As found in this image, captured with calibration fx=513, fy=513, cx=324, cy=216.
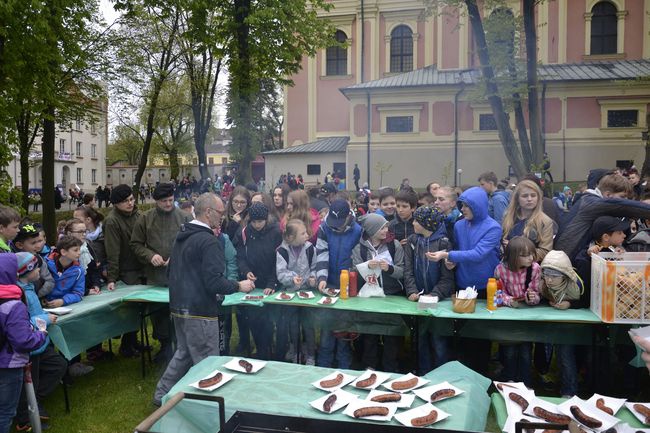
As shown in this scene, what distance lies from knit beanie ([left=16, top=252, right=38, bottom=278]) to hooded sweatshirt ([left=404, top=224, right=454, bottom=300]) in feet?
11.4

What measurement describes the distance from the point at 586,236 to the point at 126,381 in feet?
16.9

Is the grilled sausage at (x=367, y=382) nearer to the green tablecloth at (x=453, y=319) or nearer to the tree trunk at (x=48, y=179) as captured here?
the green tablecloth at (x=453, y=319)

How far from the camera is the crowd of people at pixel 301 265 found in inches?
180

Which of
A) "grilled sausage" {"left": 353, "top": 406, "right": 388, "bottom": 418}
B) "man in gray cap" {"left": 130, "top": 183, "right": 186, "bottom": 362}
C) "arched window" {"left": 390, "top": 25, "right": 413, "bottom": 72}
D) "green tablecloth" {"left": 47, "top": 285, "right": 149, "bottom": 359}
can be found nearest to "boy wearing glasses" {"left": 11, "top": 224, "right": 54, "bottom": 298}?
"green tablecloth" {"left": 47, "top": 285, "right": 149, "bottom": 359}

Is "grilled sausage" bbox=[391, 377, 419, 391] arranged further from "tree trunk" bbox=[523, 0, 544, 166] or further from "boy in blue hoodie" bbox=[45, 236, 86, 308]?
"tree trunk" bbox=[523, 0, 544, 166]

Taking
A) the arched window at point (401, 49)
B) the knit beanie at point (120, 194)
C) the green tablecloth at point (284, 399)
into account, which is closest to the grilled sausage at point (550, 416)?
the green tablecloth at point (284, 399)

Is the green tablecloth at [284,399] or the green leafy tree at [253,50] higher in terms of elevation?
the green leafy tree at [253,50]

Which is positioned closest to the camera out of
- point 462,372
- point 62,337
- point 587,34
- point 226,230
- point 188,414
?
point 188,414

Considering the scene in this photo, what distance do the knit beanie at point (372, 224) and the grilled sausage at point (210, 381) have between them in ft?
7.98

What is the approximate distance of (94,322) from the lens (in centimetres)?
532

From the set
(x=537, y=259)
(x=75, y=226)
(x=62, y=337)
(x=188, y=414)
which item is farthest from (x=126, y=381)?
(x=537, y=259)

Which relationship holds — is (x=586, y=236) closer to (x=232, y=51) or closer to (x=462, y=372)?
(x=462, y=372)

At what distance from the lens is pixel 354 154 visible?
103ft

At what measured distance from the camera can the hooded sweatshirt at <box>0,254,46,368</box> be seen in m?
3.70
